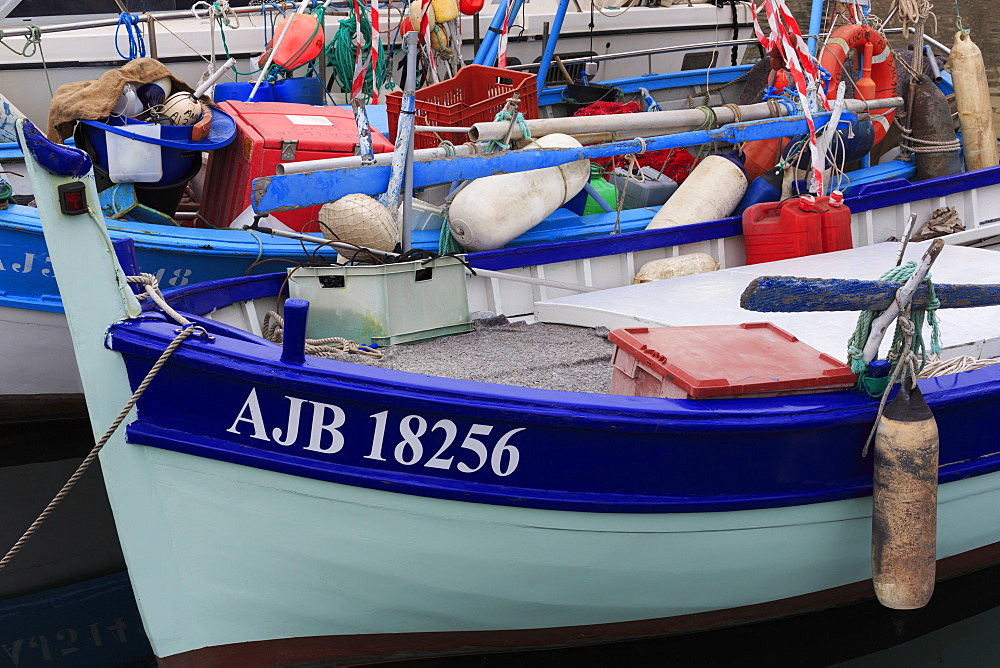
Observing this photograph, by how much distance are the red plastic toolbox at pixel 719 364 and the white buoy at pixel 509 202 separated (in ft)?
4.82

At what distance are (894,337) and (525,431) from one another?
127 centimetres

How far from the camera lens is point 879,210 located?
6.17m

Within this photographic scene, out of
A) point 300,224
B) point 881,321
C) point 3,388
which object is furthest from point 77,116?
point 881,321

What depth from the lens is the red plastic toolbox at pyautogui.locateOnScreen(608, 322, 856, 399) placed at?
337 cm

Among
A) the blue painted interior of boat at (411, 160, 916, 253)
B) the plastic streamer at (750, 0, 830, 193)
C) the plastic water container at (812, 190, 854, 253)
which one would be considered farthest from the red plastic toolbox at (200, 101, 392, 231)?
the plastic water container at (812, 190, 854, 253)

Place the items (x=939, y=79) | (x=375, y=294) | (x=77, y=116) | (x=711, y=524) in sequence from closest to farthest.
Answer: (x=711, y=524), (x=375, y=294), (x=77, y=116), (x=939, y=79)

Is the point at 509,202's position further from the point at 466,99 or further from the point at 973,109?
the point at 973,109

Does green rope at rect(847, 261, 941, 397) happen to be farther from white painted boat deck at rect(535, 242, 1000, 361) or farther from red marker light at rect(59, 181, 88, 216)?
red marker light at rect(59, 181, 88, 216)

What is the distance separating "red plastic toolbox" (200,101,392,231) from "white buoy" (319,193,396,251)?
3.89 ft

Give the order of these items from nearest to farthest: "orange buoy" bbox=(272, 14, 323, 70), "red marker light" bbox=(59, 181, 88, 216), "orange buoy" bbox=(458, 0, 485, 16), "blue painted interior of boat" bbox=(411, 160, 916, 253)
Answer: "red marker light" bbox=(59, 181, 88, 216), "blue painted interior of boat" bbox=(411, 160, 916, 253), "orange buoy" bbox=(272, 14, 323, 70), "orange buoy" bbox=(458, 0, 485, 16)

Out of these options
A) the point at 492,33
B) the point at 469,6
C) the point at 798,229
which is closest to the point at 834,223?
the point at 798,229

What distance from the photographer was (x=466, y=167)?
4.84m

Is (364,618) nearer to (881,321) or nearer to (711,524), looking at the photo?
(711,524)

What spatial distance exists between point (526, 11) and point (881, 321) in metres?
8.66
